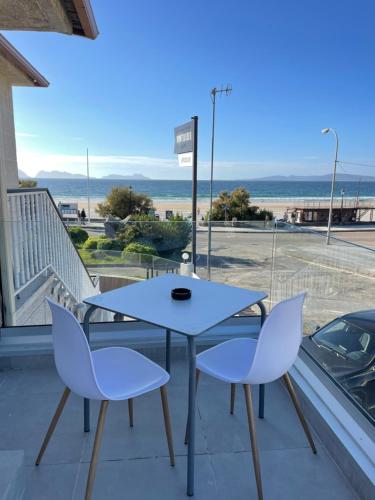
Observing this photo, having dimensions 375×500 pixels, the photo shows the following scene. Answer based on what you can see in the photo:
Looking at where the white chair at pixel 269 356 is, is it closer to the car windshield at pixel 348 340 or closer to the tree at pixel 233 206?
the car windshield at pixel 348 340

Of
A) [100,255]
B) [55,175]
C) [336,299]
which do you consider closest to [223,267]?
[336,299]

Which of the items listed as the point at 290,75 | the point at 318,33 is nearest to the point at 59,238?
the point at 318,33

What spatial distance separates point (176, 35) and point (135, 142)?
160 ft

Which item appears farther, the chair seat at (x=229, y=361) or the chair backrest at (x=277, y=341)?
the chair seat at (x=229, y=361)

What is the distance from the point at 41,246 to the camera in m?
3.39

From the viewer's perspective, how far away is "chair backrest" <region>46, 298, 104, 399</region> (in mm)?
1126

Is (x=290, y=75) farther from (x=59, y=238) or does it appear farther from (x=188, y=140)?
(x=59, y=238)

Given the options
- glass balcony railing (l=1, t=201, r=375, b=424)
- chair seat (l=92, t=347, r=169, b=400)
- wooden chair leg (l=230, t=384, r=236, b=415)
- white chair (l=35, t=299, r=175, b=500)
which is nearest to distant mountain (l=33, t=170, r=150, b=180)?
glass balcony railing (l=1, t=201, r=375, b=424)

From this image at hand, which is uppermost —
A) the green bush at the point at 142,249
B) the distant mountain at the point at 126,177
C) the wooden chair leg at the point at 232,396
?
the distant mountain at the point at 126,177

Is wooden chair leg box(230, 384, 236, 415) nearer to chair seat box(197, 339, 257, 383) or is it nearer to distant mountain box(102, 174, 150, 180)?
chair seat box(197, 339, 257, 383)

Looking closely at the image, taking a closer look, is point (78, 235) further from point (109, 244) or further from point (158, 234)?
point (158, 234)

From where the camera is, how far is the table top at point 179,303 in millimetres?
1301

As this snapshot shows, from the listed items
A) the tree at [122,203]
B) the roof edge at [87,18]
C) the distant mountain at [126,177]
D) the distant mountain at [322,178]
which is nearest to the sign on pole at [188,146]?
the roof edge at [87,18]

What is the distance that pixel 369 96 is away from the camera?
3247cm
